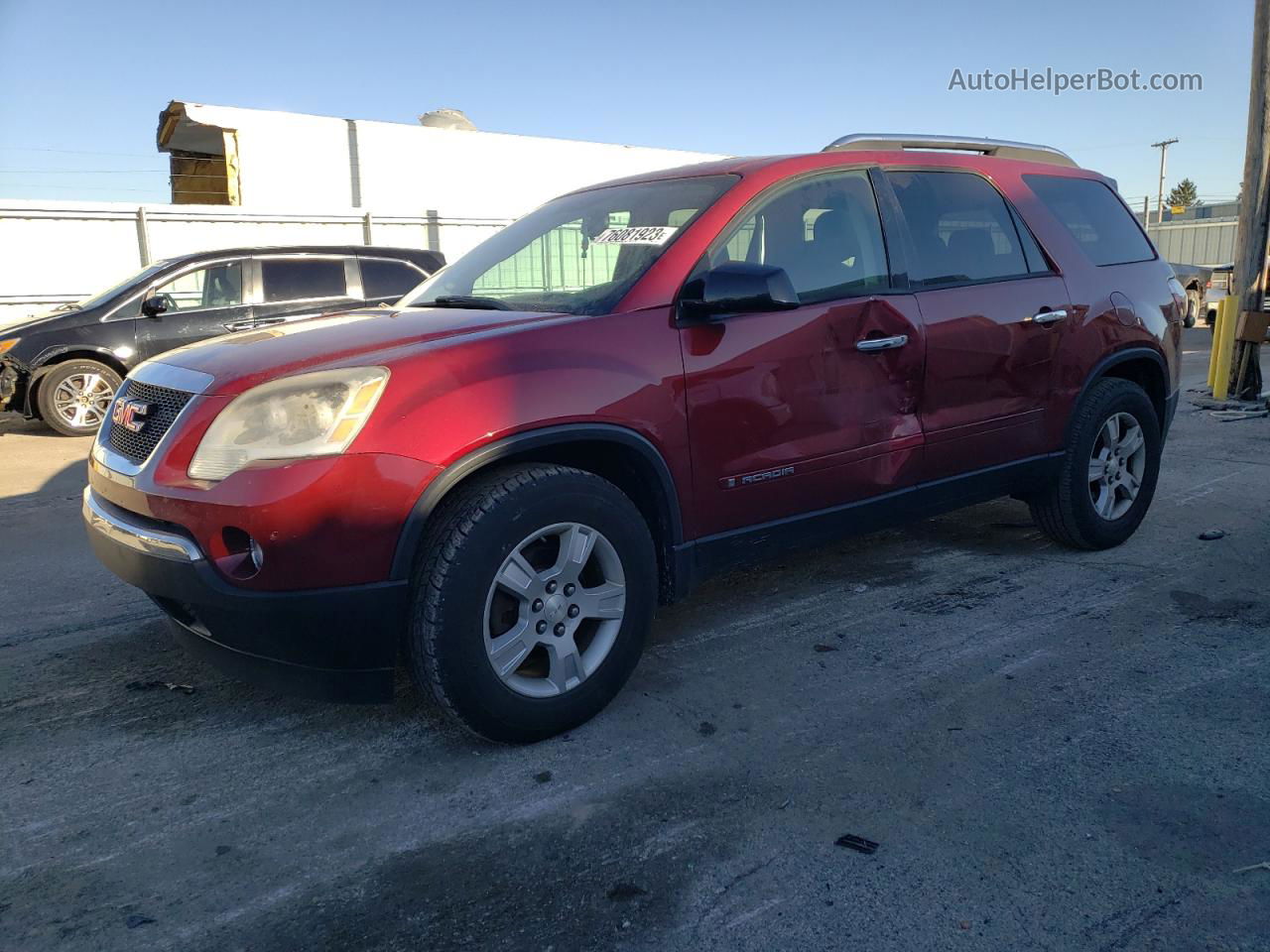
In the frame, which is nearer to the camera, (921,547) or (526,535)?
(526,535)

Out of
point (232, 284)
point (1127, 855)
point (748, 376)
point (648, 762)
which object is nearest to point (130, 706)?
point (648, 762)

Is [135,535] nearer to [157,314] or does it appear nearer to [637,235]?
[637,235]

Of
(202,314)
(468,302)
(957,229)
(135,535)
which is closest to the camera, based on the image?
(135,535)

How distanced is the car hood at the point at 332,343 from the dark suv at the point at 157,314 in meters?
6.21

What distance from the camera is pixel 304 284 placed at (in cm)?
956

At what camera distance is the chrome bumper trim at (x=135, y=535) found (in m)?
2.74

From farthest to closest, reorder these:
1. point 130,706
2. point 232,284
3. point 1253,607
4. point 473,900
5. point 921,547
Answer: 1. point 232,284
2. point 921,547
3. point 1253,607
4. point 130,706
5. point 473,900

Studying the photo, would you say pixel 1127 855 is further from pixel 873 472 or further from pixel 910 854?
pixel 873 472

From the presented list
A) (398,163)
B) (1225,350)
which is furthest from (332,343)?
(398,163)

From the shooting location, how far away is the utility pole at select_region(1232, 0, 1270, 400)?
1003 centimetres

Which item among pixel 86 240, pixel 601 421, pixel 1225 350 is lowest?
pixel 1225 350

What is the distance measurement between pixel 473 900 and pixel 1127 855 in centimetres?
157

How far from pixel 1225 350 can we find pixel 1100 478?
661cm

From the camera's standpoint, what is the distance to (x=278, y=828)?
8.60 feet
